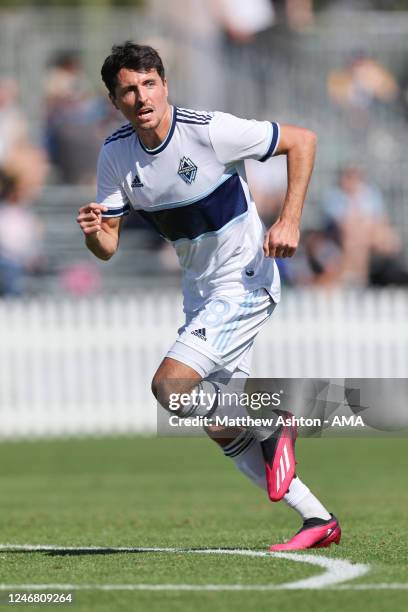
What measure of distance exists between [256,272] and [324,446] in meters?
9.23

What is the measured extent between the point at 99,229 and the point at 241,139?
2.90 ft

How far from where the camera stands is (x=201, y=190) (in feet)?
24.4

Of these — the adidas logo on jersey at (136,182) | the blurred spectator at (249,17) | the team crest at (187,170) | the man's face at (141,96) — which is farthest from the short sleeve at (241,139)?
the blurred spectator at (249,17)

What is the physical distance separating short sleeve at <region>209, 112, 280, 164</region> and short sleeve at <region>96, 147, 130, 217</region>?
61 cm

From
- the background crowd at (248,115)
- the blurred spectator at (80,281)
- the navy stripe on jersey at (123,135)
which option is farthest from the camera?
the blurred spectator at (80,281)

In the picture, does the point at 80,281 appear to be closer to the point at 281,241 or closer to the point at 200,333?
the point at 200,333

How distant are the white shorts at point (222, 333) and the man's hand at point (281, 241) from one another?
1.75 ft

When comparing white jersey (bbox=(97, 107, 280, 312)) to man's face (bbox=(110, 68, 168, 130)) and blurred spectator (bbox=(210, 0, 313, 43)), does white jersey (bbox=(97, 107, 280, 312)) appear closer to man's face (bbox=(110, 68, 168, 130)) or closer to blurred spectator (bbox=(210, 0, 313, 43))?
man's face (bbox=(110, 68, 168, 130))

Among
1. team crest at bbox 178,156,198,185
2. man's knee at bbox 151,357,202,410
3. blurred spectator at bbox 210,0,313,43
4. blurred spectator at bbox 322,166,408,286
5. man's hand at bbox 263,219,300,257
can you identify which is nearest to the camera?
man's hand at bbox 263,219,300,257

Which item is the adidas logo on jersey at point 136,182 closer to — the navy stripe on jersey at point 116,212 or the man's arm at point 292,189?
the navy stripe on jersey at point 116,212

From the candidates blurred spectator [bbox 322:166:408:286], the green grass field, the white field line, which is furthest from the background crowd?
the white field line

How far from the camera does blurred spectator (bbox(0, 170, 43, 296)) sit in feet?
63.0

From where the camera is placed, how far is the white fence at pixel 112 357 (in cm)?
1827

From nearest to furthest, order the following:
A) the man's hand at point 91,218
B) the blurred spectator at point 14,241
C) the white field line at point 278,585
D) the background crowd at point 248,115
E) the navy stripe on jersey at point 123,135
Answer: the white field line at point 278,585 < the man's hand at point 91,218 < the navy stripe on jersey at point 123,135 < the blurred spectator at point 14,241 < the background crowd at point 248,115
